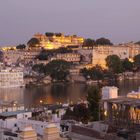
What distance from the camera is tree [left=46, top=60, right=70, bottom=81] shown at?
20859mm

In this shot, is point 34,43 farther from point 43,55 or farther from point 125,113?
point 125,113

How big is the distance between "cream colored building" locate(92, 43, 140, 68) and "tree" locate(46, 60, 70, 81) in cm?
410

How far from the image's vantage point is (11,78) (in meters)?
19.0

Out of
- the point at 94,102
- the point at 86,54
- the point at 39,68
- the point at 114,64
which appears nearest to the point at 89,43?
the point at 86,54

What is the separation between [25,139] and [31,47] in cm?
2663

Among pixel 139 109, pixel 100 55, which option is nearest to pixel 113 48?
pixel 100 55

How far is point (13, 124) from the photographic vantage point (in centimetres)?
659

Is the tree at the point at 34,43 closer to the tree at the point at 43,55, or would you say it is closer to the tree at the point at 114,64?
the tree at the point at 43,55

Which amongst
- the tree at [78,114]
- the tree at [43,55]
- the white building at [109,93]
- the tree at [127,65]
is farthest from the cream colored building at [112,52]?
the white building at [109,93]

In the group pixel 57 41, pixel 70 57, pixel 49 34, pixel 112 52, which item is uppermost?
pixel 49 34

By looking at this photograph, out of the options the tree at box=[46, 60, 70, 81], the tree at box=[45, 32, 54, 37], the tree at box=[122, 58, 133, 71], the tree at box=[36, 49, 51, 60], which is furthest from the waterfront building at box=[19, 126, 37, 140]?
the tree at box=[45, 32, 54, 37]

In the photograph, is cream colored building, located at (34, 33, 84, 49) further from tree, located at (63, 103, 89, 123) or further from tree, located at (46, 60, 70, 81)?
tree, located at (63, 103, 89, 123)

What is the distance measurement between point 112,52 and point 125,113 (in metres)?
24.0

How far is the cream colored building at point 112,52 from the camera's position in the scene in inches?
1062
